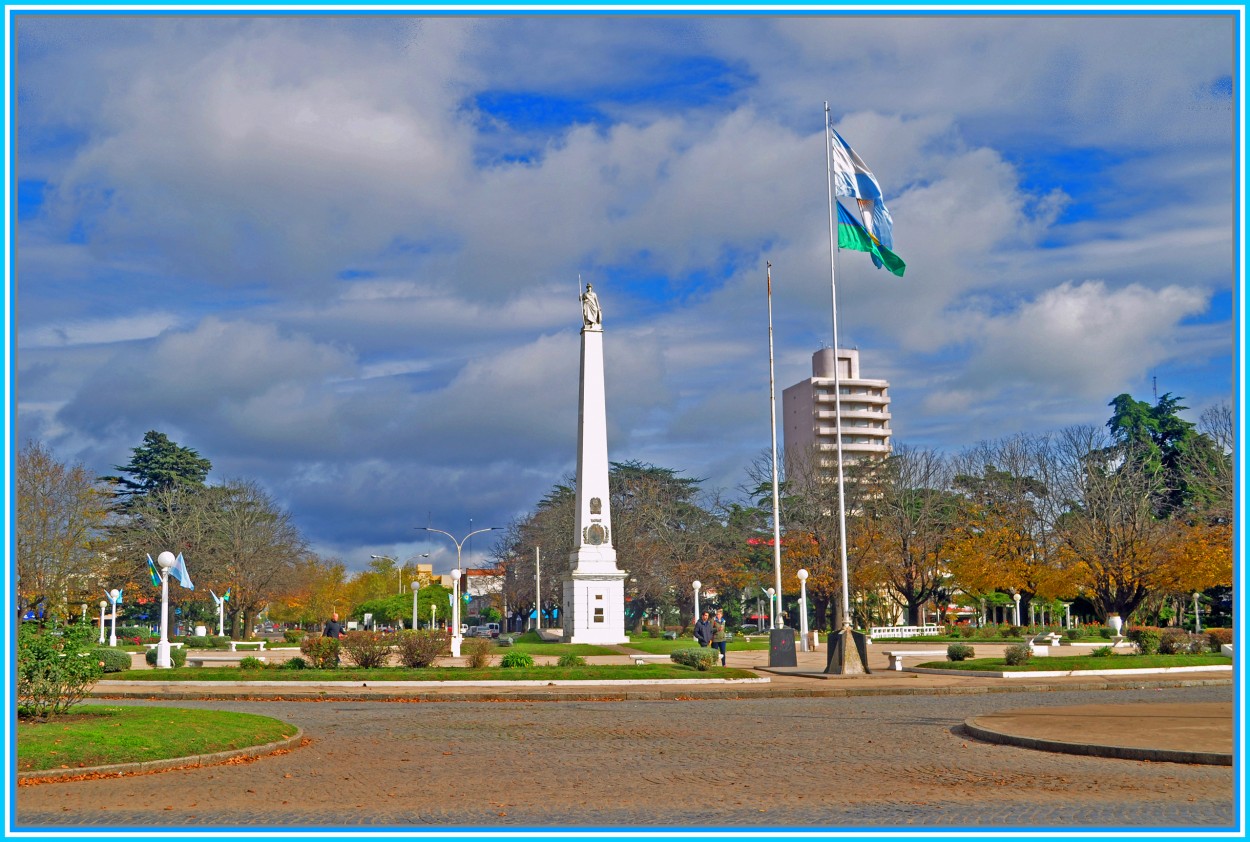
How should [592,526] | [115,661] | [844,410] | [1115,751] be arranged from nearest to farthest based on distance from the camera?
1. [1115,751]
2. [115,661]
3. [592,526]
4. [844,410]

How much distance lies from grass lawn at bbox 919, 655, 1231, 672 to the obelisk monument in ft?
65.7

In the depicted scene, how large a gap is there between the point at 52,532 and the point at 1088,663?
44.6 metres

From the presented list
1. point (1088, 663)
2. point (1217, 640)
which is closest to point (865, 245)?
point (1088, 663)

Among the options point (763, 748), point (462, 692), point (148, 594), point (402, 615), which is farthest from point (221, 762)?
point (402, 615)

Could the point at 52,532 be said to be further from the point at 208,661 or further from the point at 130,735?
the point at 130,735

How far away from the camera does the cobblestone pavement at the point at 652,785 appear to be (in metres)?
10.1

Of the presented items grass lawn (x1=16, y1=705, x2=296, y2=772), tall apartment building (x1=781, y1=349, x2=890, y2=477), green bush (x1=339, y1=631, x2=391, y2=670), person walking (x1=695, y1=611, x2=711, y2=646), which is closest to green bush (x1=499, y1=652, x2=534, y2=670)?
green bush (x1=339, y1=631, x2=391, y2=670)

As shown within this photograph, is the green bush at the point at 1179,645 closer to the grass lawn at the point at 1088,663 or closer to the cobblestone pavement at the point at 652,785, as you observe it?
the grass lawn at the point at 1088,663

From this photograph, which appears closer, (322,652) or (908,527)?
(322,652)

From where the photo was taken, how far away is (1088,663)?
31.5m

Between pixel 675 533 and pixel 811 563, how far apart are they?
17211 mm

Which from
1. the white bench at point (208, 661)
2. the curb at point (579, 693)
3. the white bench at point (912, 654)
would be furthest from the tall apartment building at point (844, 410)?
the curb at point (579, 693)

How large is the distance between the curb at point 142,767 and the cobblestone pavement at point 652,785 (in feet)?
0.72

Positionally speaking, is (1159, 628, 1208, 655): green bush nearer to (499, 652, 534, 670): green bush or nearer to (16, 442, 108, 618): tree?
(499, 652, 534, 670): green bush
